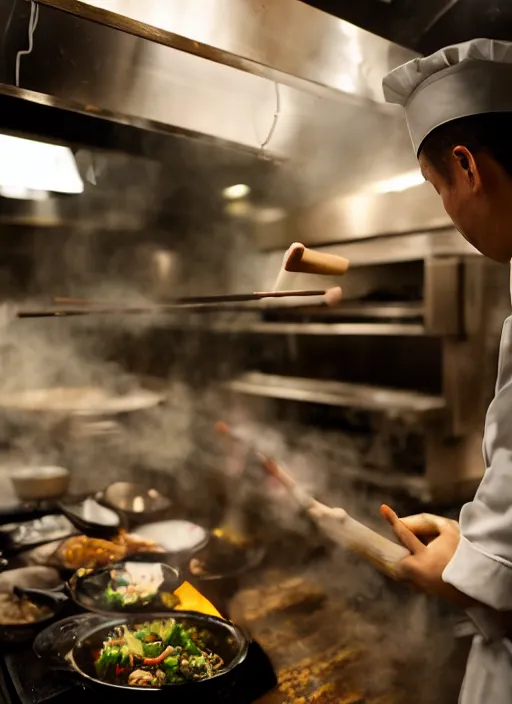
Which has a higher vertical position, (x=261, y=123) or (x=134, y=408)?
(x=261, y=123)

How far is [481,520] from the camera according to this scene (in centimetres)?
100

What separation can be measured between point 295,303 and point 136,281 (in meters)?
1.57

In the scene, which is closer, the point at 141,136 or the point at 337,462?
the point at 141,136

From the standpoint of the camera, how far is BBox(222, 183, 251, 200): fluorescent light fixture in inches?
86.2

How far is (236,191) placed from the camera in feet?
7.41

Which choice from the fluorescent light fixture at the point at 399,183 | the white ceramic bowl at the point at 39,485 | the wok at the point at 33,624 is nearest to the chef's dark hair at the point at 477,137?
the fluorescent light fixture at the point at 399,183

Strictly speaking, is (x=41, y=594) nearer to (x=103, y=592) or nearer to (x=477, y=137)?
(x=103, y=592)

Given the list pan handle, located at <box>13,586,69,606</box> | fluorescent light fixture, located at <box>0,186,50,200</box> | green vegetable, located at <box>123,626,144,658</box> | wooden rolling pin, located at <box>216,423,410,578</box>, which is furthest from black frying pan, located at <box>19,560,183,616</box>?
fluorescent light fixture, located at <box>0,186,50,200</box>

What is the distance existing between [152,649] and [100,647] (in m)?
0.12

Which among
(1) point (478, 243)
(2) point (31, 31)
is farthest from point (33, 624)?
(2) point (31, 31)

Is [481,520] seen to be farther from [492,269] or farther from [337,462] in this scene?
[337,462]

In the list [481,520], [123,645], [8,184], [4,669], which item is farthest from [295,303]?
[8,184]

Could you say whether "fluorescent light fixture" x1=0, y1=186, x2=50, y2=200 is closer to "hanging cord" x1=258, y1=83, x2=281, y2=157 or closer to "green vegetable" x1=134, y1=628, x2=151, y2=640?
"hanging cord" x1=258, y1=83, x2=281, y2=157

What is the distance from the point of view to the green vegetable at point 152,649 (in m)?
1.29
